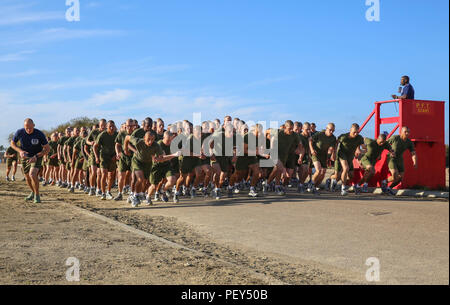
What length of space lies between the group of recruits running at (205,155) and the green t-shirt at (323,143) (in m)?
0.02

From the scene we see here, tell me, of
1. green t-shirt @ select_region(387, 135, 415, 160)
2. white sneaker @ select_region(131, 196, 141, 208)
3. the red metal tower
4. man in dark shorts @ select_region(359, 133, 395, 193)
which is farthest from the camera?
the red metal tower

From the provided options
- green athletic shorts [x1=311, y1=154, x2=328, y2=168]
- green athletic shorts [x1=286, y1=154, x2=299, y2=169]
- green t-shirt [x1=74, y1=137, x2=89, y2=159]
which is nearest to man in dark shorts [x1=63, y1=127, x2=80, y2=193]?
green t-shirt [x1=74, y1=137, x2=89, y2=159]

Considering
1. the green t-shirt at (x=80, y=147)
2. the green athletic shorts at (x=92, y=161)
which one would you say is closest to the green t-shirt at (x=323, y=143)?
the green athletic shorts at (x=92, y=161)

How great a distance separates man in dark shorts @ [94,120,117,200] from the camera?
13.9 m

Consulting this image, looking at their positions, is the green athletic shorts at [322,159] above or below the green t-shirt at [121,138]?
below

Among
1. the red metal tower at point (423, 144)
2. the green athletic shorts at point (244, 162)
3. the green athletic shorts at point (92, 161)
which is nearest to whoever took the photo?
the green athletic shorts at point (244, 162)

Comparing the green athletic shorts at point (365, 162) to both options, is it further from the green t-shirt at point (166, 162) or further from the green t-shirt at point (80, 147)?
the green t-shirt at point (80, 147)

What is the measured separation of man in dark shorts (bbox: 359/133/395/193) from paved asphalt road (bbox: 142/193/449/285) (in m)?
2.70

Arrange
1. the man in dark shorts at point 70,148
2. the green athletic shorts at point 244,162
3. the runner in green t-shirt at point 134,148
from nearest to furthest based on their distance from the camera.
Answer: the runner in green t-shirt at point 134,148, the green athletic shorts at point 244,162, the man in dark shorts at point 70,148

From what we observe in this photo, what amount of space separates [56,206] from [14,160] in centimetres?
1275

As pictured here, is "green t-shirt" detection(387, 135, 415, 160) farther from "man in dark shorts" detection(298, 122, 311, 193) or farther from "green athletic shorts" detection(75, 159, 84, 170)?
"green athletic shorts" detection(75, 159, 84, 170)

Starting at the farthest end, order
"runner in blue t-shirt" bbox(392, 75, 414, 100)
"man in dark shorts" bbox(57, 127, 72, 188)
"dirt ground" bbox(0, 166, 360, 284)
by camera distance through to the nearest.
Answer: "man in dark shorts" bbox(57, 127, 72, 188), "runner in blue t-shirt" bbox(392, 75, 414, 100), "dirt ground" bbox(0, 166, 360, 284)

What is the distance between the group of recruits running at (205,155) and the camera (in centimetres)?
1263
